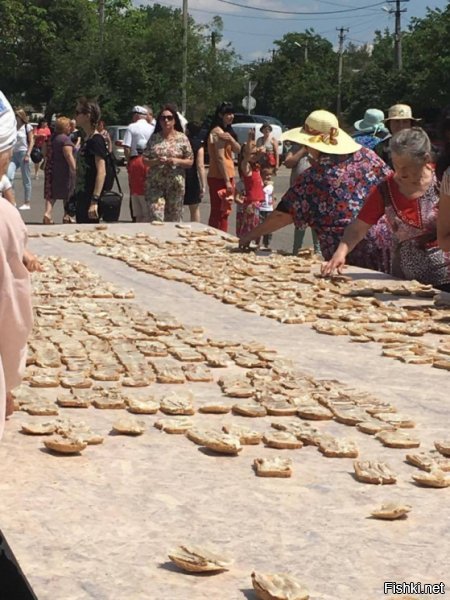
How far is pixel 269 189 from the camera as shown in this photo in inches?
575

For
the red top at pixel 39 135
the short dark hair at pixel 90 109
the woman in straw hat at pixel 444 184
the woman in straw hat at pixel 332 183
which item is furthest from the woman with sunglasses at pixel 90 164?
the red top at pixel 39 135

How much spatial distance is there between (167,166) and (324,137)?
Result: 378 centimetres

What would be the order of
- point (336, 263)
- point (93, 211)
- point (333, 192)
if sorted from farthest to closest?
point (93, 211)
point (333, 192)
point (336, 263)

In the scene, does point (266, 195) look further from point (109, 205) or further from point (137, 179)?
point (109, 205)

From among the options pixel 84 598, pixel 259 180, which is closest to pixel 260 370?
pixel 84 598

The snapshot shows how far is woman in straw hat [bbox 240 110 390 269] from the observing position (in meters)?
8.59

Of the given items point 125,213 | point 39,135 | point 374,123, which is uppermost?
point 374,123

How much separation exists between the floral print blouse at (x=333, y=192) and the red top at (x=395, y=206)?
2.77ft

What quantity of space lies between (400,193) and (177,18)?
52048 millimetres

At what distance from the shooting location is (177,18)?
58062 millimetres

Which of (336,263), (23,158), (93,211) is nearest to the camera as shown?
(336,263)

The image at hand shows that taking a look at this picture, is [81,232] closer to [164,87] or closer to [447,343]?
[447,343]

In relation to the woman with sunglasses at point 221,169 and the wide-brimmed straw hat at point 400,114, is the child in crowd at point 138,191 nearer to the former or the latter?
the woman with sunglasses at point 221,169

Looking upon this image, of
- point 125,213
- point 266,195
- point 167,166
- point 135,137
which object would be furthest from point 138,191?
point 125,213
